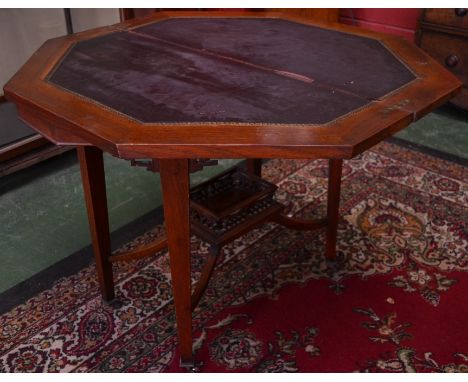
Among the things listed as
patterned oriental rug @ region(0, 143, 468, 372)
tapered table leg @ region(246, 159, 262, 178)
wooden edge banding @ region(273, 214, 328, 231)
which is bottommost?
patterned oriental rug @ region(0, 143, 468, 372)

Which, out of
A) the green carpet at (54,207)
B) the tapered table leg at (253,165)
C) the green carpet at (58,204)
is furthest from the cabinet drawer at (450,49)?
the tapered table leg at (253,165)

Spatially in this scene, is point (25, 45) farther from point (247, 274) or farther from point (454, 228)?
point (454, 228)

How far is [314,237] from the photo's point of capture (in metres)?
2.12

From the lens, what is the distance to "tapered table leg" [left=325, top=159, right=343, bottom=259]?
1789 millimetres

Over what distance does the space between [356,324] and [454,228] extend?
73 cm

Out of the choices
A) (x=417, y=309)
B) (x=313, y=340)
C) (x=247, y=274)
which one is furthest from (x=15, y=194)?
(x=417, y=309)

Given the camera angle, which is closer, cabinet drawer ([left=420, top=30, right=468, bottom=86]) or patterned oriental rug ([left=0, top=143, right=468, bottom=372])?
patterned oriental rug ([left=0, top=143, right=468, bottom=372])

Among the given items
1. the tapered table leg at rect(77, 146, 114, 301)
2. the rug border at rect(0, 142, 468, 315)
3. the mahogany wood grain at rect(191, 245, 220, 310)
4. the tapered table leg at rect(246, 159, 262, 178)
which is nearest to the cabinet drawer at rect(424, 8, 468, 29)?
the tapered table leg at rect(246, 159, 262, 178)

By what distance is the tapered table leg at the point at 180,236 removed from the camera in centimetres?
122

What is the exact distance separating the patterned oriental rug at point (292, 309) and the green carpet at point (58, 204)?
0.63 ft

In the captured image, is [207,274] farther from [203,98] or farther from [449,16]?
[449,16]

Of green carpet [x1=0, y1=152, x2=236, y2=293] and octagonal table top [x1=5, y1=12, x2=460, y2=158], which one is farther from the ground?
octagonal table top [x1=5, y1=12, x2=460, y2=158]

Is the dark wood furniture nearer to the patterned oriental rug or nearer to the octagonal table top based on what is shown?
the patterned oriental rug

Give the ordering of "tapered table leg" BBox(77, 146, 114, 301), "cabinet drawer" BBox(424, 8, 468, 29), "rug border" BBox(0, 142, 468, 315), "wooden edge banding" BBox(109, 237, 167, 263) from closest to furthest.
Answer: "tapered table leg" BBox(77, 146, 114, 301) → "wooden edge banding" BBox(109, 237, 167, 263) → "rug border" BBox(0, 142, 468, 315) → "cabinet drawer" BBox(424, 8, 468, 29)
